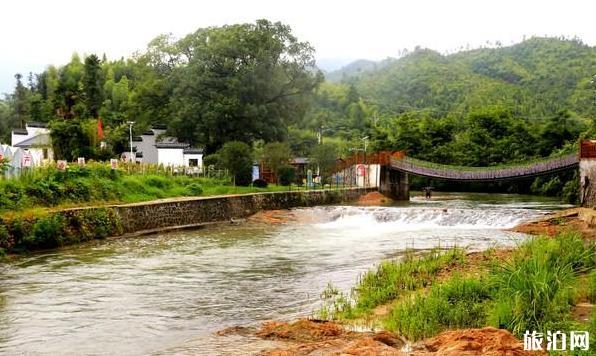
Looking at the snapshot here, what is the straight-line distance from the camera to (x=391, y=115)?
92.2 meters

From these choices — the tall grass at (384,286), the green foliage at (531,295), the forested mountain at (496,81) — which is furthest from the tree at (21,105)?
the green foliage at (531,295)

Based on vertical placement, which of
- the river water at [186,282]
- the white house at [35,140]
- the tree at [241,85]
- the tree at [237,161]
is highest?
the tree at [241,85]

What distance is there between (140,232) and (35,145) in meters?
21.2

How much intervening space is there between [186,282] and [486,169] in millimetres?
29454

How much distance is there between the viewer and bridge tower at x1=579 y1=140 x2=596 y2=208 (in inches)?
1151

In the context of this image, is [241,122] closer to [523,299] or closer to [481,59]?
[523,299]

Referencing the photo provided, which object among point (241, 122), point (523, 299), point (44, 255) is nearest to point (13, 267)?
point (44, 255)

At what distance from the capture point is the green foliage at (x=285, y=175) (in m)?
43.4

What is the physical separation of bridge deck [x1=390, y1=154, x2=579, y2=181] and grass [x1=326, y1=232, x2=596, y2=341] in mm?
25069

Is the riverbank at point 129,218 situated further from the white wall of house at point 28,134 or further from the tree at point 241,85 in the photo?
the white wall of house at point 28,134

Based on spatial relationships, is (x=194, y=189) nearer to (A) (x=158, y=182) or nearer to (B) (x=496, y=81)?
(A) (x=158, y=182)

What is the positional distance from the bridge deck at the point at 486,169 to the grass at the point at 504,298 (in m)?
25.1

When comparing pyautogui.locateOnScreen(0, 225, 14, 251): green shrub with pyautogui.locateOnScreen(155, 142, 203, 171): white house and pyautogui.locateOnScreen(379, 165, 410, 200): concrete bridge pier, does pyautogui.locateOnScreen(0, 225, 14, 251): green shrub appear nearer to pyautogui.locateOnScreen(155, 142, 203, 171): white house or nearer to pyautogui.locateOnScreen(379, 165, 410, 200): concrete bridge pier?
pyautogui.locateOnScreen(155, 142, 203, 171): white house

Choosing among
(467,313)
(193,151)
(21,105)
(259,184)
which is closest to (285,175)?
(259,184)
